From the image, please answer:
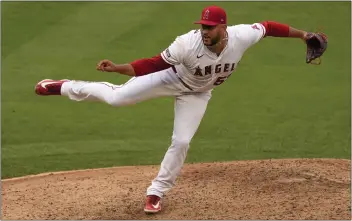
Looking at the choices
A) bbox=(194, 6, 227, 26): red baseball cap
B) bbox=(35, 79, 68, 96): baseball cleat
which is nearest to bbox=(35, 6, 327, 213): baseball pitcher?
bbox=(194, 6, 227, 26): red baseball cap

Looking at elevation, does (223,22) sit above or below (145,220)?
above

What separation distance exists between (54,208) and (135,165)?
190cm

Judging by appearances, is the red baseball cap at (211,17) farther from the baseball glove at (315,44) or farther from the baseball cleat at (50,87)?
the baseball cleat at (50,87)

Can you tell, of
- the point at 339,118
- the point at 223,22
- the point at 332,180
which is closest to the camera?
the point at 223,22

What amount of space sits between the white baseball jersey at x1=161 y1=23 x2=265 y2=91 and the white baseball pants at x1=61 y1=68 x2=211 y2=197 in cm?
13

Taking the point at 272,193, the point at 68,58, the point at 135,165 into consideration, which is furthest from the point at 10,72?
the point at 272,193

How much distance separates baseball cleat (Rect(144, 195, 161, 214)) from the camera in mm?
7473

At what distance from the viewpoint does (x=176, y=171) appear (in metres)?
7.53

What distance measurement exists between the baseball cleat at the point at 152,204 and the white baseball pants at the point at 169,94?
0.15 feet

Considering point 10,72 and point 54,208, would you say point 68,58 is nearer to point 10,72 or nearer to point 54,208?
point 10,72

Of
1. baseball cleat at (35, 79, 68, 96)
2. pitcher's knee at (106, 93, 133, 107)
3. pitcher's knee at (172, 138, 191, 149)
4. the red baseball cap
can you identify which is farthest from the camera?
baseball cleat at (35, 79, 68, 96)

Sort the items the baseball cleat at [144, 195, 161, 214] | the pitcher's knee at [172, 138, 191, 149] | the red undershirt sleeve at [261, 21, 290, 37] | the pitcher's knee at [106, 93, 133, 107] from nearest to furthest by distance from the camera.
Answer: the pitcher's knee at [172, 138, 191, 149] < the baseball cleat at [144, 195, 161, 214] < the pitcher's knee at [106, 93, 133, 107] < the red undershirt sleeve at [261, 21, 290, 37]

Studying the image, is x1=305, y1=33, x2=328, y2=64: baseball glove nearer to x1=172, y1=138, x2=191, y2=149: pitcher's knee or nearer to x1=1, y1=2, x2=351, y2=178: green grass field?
x1=172, y1=138, x2=191, y2=149: pitcher's knee

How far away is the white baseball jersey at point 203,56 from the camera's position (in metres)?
7.21
